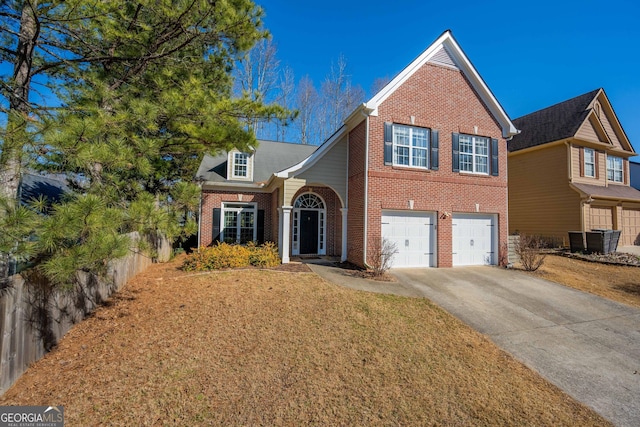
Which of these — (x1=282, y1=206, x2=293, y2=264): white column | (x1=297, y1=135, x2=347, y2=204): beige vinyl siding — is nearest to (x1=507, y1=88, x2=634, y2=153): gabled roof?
(x1=297, y1=135, x2=347, y2=204): beige vinyl siding

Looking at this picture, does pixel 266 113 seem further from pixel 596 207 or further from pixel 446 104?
pixel 596 207

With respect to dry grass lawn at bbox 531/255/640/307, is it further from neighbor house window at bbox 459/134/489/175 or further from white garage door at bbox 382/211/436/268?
neighbor house window at bbox 459/134/489/175

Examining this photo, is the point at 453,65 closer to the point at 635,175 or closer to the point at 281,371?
the point at 281,371

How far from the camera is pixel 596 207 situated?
51.0 ft

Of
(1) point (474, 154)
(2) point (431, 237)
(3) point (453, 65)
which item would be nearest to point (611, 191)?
(1) point (474, 154)

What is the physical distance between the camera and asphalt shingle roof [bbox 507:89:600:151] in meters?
15.8

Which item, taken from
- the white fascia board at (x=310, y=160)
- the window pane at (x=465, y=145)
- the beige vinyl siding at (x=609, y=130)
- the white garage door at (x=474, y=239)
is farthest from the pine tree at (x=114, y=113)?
the beige vinyl siding at (x=609, y=130)

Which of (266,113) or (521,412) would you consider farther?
(266,113)

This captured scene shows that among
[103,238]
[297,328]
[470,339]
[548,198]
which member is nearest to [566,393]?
[470,339]

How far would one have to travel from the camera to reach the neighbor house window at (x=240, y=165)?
13.4 meters

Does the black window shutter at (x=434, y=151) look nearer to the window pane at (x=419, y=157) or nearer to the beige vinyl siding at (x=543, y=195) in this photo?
the window pane at (x=419, y=157)

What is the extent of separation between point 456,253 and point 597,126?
13.8 metres

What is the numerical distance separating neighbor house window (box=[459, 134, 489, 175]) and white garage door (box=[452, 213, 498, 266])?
181 centimetres

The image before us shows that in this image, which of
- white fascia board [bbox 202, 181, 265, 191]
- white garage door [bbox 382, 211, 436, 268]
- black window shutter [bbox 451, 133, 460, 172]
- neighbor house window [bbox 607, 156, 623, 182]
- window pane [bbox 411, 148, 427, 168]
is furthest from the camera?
neighbor house window [bbox 607, 156, 623, 182]
